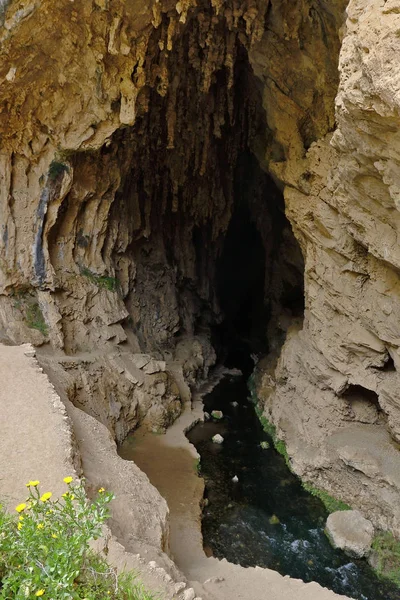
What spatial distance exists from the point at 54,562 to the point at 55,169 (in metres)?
12.4

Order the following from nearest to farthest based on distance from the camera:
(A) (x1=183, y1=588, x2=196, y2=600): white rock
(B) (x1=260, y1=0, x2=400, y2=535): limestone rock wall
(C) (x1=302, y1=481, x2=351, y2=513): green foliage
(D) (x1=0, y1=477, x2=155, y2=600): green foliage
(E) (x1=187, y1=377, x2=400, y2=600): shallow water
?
(D) (x1=0, y1=477, x2=155, y2=600): green foliage, (A) (x1=183, y1=588, x2=196, y2=600): white rock, (B) (x1=260, y1=0, x2=400, y2=535): limestone rock wall, (E) (x1=187, y1=377, x2=400, y2=600): shallow water, (C) (x1=302, y1=481, x2=351, y2=513): green foliage

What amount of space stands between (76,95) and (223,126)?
7.26 m

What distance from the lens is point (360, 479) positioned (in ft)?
36.0

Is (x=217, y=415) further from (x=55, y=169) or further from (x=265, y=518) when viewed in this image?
(x=55, y=169)

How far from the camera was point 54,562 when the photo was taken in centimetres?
353

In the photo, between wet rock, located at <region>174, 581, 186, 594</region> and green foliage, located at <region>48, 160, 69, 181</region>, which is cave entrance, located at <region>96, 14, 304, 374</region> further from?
wet rock, located at <region>174, 581, 186, 594</region>

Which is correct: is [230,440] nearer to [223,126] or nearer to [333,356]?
[333,356]

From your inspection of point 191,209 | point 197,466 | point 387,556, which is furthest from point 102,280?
point 387,556

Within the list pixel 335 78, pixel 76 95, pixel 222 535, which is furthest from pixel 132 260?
pixel 222 535

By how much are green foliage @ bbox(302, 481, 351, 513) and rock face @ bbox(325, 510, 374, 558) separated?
0.54 meters

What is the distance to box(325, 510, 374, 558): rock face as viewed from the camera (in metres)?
9.57

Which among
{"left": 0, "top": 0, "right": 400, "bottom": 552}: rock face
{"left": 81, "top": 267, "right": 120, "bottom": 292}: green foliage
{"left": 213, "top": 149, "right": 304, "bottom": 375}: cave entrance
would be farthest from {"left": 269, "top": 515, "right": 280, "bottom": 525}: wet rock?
{"left": 213, "top": 149, "right": 304, "bottom": 375}: cave entrance

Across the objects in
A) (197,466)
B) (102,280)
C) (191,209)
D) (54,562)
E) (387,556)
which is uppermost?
(191,209)

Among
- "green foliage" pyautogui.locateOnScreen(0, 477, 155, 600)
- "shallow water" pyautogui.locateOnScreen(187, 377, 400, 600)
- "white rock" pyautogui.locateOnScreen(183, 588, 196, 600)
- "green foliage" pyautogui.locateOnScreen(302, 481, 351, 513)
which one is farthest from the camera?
"green foliage" pyautogui.locateOnScreen(302, 481, 351, 513)
